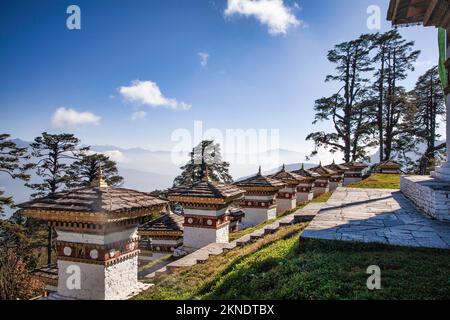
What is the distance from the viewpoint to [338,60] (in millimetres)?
33094

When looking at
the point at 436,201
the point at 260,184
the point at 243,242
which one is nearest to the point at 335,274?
the point at 436,201

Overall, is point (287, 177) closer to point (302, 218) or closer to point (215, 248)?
point (302, 218)

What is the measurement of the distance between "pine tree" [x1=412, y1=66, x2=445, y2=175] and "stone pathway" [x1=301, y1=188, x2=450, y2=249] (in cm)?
2747

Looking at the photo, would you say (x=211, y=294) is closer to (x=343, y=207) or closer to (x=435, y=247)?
(x=435, y=247)

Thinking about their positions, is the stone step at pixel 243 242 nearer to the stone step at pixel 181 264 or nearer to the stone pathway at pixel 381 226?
the stone step at pixel 181 264

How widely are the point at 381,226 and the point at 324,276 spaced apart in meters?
3.04

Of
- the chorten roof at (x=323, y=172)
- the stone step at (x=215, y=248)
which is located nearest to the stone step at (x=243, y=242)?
the stone step at (x=215, y=248)

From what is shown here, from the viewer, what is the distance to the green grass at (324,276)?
3455 millimetres

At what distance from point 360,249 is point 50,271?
13222mm

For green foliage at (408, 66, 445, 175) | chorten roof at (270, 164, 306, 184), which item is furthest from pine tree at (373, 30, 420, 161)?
chorten roof at (270, 164, 306, 184)

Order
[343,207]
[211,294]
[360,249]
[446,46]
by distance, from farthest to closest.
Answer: [446,46]
[343,207]
[360,249]
[211,294]

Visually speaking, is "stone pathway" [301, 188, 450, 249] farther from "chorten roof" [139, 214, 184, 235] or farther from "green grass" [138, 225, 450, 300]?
"chorten roof" [139, 214, 184, 235]

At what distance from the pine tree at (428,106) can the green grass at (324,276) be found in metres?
31.0

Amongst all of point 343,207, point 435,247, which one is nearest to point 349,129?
point 343,207
